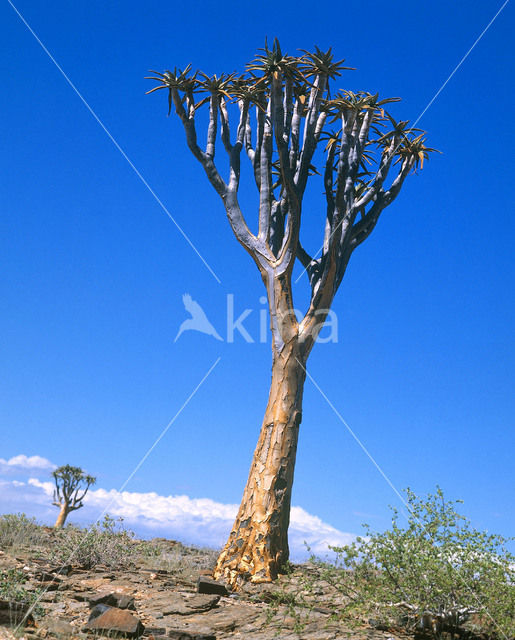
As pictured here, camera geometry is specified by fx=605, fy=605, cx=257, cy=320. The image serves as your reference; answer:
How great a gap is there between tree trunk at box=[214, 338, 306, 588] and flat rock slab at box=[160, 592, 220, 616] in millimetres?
934

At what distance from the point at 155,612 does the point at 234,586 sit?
1527 mm

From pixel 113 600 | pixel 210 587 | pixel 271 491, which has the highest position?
pixel 271 491

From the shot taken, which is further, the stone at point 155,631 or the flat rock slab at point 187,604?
the flat rock slab at point 187,604

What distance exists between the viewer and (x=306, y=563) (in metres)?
9.85

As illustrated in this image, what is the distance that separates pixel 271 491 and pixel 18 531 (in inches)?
204

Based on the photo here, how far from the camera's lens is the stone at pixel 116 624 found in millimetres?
5465

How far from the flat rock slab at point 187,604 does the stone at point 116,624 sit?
0.98 metres

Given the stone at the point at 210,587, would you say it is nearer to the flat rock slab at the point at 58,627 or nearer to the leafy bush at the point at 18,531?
the flat rock slab at the point at 58,627

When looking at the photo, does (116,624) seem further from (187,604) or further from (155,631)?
(187,604)

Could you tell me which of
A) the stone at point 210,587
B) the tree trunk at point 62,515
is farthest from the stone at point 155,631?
the tree trunk at point 62,515

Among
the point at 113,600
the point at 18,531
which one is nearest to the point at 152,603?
the point at 113,600

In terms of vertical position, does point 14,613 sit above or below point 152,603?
below

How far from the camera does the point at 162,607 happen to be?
22.2 feet

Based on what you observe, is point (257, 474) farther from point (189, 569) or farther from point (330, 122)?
point (330, 122)
